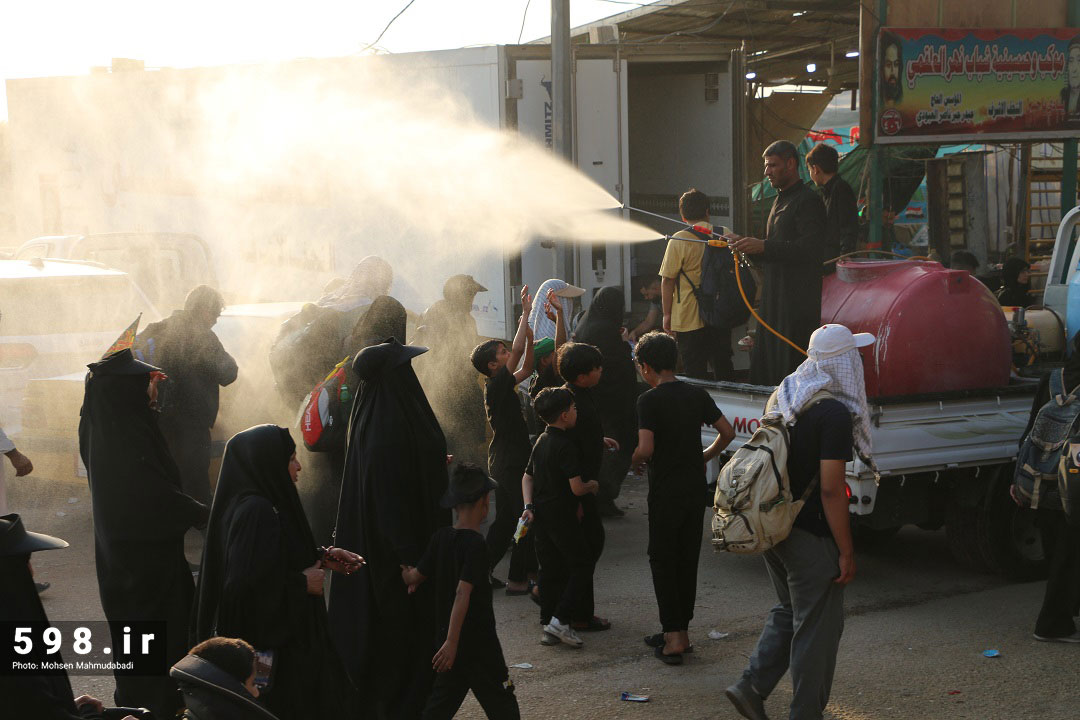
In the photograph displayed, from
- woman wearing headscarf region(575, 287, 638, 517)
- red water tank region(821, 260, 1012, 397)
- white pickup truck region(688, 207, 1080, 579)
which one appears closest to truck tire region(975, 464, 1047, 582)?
white pickup truck region(688, 207, 1080, 579)

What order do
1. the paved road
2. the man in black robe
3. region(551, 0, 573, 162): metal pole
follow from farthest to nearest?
region(551, 0, 573, 162): metal pole
the man in black robe
the paved road

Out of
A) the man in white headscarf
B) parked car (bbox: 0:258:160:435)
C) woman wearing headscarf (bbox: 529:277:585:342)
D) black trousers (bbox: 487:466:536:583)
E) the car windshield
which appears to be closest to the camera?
the man in white headscarf

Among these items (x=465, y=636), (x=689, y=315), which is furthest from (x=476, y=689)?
(x=689, y=315)

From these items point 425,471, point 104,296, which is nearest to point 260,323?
point 104,296

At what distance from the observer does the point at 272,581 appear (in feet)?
12.0

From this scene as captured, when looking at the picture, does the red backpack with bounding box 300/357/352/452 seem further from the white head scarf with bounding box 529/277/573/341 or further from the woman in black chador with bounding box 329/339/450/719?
the white head scarf with bounding box 529/277/573/341

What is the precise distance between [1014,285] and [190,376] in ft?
21.9

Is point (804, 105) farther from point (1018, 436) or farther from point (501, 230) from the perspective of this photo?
point (1018, 436)

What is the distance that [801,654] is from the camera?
453cm

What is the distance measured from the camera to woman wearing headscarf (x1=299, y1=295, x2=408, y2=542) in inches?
262

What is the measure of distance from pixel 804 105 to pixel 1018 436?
424 inches

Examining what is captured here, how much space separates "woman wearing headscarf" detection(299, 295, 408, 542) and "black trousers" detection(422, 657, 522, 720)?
2.35 meters

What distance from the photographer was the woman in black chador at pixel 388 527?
4.52 metres

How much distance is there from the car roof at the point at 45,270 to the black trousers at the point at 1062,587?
25.7 feet
